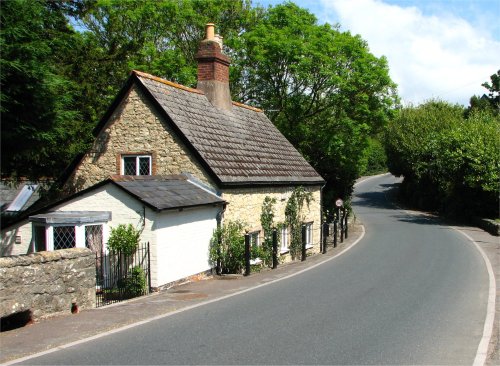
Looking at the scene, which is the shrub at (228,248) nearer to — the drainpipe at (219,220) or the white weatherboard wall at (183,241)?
the drainpipe at (219,220)

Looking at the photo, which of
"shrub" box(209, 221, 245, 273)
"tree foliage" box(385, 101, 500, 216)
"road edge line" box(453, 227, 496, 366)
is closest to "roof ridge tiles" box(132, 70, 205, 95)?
"shrub" box(209, 221, 245, 273)

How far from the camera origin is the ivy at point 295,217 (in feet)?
72.3

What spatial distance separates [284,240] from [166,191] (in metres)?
8.31

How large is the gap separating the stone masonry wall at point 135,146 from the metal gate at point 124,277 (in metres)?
4.18

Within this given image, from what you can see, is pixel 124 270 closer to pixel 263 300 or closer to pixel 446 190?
pixel 263 300

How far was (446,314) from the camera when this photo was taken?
10.0 m

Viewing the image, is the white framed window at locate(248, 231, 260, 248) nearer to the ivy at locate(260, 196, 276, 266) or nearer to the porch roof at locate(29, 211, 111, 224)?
the ivy at locate(260, 196, 276, 266)

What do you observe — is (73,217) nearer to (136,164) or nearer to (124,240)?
(124,240)

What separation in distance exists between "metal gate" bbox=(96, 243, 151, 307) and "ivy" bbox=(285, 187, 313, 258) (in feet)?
30.6

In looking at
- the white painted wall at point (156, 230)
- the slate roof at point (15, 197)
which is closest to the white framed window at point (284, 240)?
the white painted wall at point (156, 230)

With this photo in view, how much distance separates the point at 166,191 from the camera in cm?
1476

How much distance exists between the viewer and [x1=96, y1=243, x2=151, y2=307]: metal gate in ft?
42.4

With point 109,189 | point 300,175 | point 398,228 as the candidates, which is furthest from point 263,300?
point 398,228

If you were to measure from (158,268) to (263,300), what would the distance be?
314 cm
